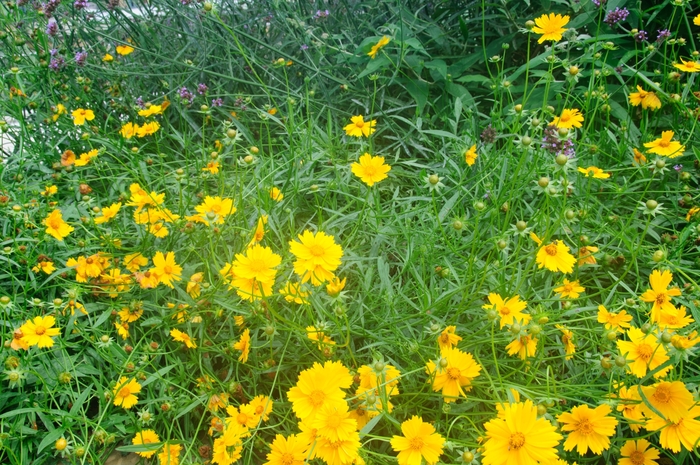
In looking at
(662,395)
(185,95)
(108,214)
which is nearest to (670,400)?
(662,395)

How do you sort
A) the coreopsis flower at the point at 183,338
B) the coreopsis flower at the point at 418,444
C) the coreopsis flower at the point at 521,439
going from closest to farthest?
1. the coreopsis flower at the point at 521,439
2. the coreopsis flower at the point at 418,444
3. the coreopsis flower at the point at 183,338

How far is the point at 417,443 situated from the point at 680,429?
18.2 inches

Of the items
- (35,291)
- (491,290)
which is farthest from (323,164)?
(35,291)

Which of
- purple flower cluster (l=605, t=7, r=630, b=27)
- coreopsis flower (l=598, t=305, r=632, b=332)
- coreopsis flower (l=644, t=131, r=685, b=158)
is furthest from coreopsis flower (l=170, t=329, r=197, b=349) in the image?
purple flower cluster (l=605, t=7, r=630, b=27)

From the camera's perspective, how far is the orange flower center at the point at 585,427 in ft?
3.38

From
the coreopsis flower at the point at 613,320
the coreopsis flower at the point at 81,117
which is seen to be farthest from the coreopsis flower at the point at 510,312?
the coreopsis flower at the point at 81,117

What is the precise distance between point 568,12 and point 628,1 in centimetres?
26

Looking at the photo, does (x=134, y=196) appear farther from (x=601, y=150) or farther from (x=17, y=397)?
(x=601, y=150)

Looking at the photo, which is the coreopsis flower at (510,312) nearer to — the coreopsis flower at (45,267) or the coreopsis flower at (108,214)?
the coreopsis flower at (108,214)

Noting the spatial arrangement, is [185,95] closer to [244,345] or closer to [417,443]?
[244,345]

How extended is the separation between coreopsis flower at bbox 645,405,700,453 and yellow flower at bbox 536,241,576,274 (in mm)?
326

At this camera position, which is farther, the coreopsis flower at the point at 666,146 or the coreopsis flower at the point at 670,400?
the coreopsis flower at the point at 666,146

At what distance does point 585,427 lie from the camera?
40.7 inches

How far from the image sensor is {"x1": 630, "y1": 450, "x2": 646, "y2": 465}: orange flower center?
112 centimetres
